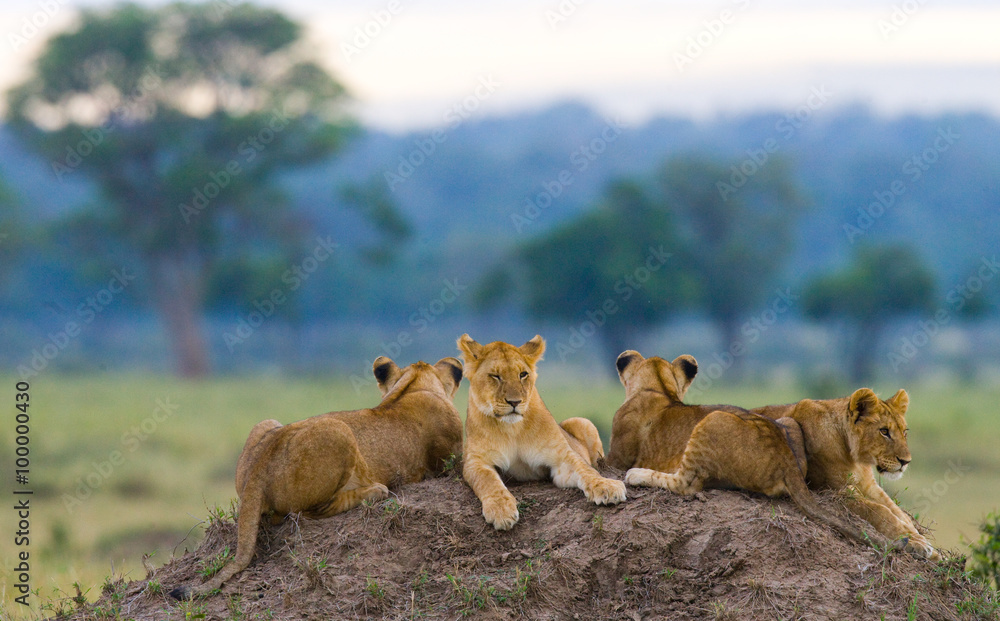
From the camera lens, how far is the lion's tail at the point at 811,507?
7.74 metres

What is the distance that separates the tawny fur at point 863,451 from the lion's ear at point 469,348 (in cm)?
251

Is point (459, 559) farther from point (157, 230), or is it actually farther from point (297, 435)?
point (157, 230)

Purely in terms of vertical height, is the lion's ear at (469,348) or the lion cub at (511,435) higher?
the lion's ear at (469,348)

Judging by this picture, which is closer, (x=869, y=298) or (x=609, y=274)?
(x=609, y=274)

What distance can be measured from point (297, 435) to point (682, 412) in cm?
297

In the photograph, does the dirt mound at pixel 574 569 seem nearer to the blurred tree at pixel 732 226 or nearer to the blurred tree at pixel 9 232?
the blurred tree at pixel 732 226

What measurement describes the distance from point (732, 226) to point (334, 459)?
39.1 m

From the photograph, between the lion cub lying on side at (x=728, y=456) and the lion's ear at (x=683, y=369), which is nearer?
the lion cub lying on side at (x=728, y=456)

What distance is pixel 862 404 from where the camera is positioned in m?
7.94

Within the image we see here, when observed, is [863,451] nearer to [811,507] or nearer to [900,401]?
[900,401]

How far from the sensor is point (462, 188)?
197 ft

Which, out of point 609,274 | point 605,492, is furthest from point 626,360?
point 609,274

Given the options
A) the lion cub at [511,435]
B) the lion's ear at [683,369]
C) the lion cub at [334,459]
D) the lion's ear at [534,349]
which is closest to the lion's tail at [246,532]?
the lion cub at [334,459]

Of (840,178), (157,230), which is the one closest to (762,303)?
(840,178)
